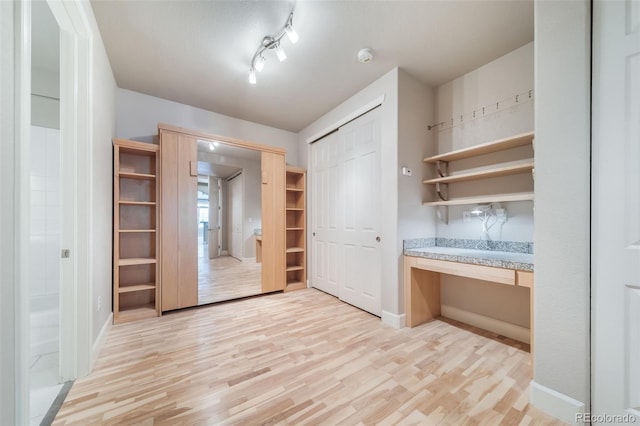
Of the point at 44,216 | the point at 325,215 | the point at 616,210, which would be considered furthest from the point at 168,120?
the point at 616,210

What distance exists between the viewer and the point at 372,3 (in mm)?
1784

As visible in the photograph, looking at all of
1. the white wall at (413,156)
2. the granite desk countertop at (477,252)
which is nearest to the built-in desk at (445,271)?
the granite desk countertop at (477,252)

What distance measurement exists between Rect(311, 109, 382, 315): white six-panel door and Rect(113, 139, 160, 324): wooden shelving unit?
213cm

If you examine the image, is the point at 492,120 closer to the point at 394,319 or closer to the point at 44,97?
the point at 394,319

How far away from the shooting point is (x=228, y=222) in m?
3.32

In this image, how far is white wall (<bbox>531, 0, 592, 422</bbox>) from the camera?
51.0 inches

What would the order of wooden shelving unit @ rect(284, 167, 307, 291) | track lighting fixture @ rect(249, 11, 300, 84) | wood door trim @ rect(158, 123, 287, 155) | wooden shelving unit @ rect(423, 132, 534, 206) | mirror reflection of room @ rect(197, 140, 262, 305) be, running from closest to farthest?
track lighting fixture @ rect(249, 11, 300, 84) → wooden shelving unit @ rect(423, 132, 534, 206) → wood door trim @ rect(158, 123, 287, 155) → mirror reflection of room @ rect(197, 140, 262, 305) → wooden shelving unit @ rect(284, 167, 307, 291)

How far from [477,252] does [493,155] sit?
987 mm

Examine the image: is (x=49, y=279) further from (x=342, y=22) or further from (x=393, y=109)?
(x=393, y=109)

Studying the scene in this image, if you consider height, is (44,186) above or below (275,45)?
below

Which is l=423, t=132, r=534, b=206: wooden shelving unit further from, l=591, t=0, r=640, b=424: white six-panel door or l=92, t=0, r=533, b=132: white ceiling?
l=92, t=0, r=533, b=132: white ceiling


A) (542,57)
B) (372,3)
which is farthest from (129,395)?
(542,57)

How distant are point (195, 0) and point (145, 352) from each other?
2.81 metres

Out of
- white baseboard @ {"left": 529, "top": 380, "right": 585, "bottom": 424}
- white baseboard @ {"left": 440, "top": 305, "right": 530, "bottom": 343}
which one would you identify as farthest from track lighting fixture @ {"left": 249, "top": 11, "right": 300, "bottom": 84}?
white baseboard @ {"left": 440, "top": 305, "right": 530, "bottom": 343}
